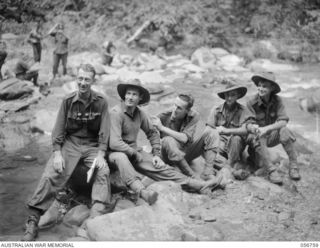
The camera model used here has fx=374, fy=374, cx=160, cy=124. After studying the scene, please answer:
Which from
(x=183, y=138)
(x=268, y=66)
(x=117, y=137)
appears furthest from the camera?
(x=268, y=66)

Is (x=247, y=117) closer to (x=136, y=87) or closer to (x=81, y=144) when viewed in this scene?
(x=136, y=87)

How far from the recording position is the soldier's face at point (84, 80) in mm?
3744

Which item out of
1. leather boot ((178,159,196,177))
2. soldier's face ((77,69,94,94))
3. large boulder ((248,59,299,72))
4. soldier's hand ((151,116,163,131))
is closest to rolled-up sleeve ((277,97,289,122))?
leather boot ((178,159,196,177))

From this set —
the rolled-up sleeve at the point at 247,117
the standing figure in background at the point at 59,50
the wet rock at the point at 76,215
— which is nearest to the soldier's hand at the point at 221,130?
the rolled-up sleeve at the point at 247,117

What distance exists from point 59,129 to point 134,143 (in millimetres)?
883

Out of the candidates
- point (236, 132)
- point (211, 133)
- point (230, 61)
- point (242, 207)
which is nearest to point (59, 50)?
point (230, 61)

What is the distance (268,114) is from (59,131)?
273 cm

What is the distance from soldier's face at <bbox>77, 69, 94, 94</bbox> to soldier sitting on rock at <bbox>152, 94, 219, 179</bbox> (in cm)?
100

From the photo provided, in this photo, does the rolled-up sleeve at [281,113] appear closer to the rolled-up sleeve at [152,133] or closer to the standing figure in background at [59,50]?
the rolled-up sleeve at [152,133]

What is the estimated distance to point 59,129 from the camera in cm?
390

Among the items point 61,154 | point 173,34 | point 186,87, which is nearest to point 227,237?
point 61,154

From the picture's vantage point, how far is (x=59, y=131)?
3898 mm

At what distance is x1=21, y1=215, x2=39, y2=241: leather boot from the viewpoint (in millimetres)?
3398

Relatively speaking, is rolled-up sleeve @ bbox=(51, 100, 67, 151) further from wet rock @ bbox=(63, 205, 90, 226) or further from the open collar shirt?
wet rock @ bbox=(63, 205, 90, 226)
